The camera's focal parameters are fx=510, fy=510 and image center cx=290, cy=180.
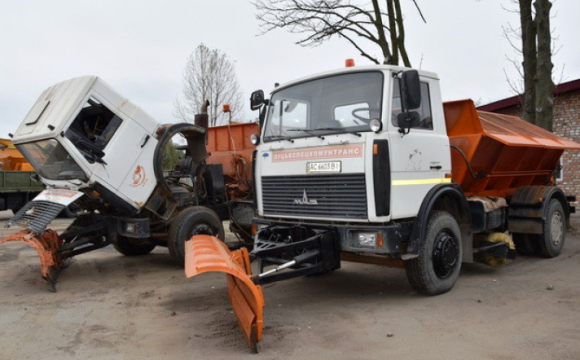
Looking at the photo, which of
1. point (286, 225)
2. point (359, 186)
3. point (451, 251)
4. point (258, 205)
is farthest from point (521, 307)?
point (258, 205)

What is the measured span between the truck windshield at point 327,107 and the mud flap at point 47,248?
348cm

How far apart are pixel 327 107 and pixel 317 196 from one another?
3.41ft

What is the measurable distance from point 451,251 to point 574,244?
5.12 meters

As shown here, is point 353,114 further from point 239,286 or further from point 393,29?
point 393,29

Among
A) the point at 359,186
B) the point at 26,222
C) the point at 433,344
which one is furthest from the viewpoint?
the point at 26,222

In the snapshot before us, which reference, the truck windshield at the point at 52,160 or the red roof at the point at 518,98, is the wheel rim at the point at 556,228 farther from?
the truck windshield at the point at 52,160

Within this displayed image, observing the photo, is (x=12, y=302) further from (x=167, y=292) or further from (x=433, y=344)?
(x=433, y=344)

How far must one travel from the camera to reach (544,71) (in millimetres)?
11453

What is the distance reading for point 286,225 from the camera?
6.10 metres

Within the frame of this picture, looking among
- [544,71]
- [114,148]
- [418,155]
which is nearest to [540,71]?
[544,71]

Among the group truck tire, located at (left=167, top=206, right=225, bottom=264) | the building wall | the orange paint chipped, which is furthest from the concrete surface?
the building wall

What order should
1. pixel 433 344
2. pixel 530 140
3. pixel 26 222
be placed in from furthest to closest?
pixel 530 140 < pixel 26 222 < pixel 433 344

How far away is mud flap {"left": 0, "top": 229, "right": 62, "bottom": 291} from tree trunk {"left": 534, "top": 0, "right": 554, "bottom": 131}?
1009 cm

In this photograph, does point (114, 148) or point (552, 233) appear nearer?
point (114, 148)
